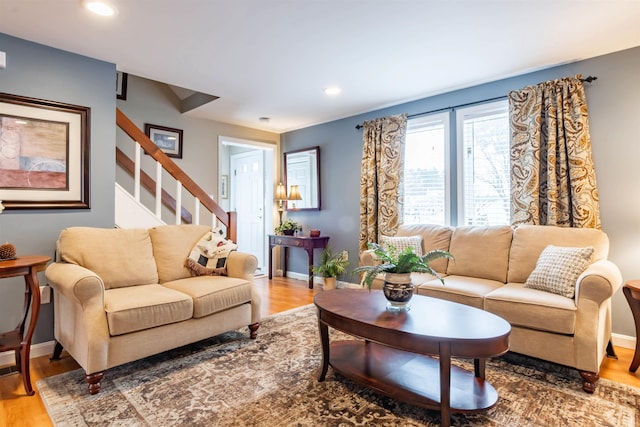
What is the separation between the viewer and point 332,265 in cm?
450

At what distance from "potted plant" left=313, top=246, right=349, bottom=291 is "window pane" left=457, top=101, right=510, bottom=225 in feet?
5.29

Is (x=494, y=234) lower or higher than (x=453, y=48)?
lower

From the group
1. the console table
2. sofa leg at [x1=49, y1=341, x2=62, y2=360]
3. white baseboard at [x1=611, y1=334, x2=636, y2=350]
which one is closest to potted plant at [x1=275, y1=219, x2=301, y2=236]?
the console table

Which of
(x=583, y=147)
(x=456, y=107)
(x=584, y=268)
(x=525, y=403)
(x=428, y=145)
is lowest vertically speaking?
(x=525, y=403)

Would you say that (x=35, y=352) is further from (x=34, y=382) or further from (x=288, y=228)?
(x=288, y=228)

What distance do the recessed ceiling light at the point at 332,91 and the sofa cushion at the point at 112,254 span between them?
2.35 meters

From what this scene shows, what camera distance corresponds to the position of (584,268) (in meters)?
2.38

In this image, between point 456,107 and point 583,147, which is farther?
point 456,107

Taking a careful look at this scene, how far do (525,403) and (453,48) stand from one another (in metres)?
2.54

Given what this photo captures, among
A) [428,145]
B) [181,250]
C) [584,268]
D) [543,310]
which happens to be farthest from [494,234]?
[181,250]

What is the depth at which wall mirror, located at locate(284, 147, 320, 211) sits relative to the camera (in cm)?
510

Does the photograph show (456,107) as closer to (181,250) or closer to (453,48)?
(453,48)

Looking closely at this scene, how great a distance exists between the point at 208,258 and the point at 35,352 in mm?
1406

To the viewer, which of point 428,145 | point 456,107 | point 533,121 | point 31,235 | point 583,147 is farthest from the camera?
point 428,145
